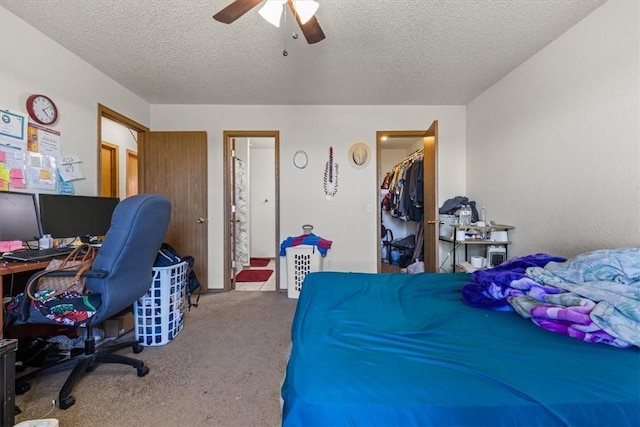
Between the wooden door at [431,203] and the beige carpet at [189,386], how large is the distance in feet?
5.82

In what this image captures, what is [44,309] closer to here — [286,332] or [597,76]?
[286,332]

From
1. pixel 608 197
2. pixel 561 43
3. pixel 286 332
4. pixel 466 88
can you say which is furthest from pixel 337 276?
pixel 466 88

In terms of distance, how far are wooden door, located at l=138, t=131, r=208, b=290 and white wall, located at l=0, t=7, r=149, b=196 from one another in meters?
0.54

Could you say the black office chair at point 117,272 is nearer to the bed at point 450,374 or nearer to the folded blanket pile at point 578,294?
the bed at point 450,374

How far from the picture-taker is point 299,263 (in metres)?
3.20

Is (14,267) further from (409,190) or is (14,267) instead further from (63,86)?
(409,190)

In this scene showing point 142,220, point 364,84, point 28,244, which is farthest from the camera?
point 364,84

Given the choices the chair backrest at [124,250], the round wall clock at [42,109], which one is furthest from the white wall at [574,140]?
the round wall clock at [42,109]

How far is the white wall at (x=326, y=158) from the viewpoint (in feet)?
11.2

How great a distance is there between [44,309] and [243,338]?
1.25m

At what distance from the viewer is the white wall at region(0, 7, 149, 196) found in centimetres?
185

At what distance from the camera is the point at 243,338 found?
2193mm

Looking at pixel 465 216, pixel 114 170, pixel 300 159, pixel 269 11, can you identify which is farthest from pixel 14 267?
pixel 465 216

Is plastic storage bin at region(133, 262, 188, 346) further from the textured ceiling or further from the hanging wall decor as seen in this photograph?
the hanging wall decor
